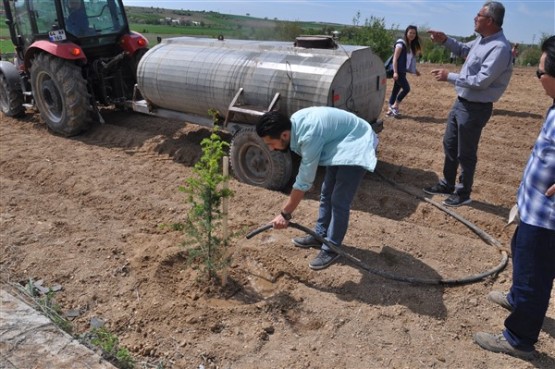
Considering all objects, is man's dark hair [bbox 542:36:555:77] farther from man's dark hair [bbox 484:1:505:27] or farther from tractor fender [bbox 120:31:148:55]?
tractor fender [bbox 120:31:148:55]

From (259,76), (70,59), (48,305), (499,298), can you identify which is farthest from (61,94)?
(499,298)

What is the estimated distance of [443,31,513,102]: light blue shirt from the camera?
4.72 meters

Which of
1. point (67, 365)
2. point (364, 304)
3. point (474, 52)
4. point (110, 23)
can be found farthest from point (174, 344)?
point (110, 23)

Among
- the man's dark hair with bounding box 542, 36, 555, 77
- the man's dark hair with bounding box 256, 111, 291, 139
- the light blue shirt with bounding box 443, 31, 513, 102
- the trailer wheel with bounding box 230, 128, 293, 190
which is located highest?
the man's dark hair with bounding box 542, 36, 555, 77

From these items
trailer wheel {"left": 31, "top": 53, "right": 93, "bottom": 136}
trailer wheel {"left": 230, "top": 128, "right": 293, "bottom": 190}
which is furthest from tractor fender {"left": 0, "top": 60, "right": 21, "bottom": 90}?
trailer wheel {"left": 230, "top": 128, "right": 293, "bottom": 190}

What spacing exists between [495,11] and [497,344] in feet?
10.5

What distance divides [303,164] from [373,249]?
4.48 ft

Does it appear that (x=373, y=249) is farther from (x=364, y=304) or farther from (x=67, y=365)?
(x=67, y=365)

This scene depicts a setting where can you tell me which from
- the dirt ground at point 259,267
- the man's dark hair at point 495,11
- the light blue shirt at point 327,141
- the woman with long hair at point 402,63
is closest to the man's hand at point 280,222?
the light blue shirt at point 327,141

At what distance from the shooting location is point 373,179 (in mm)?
6102

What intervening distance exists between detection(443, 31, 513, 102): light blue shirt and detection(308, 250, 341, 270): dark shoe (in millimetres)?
2257

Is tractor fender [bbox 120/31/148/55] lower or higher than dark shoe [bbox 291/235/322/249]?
higher

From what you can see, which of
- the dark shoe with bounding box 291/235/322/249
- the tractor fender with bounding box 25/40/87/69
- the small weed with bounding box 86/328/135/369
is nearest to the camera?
the small weed with bounding box 86/328/135/369

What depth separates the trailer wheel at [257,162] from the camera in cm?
552
